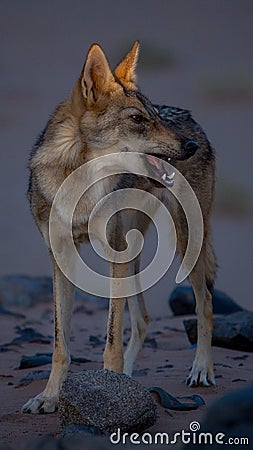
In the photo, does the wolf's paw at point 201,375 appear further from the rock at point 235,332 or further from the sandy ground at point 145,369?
the rock at point 235,332

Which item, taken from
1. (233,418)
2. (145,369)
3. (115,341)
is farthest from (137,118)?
(233,418)

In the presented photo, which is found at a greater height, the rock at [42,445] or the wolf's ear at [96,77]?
the wolf's ear at [96,77]

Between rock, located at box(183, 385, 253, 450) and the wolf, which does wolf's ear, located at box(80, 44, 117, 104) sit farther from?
rock, located at box(183, 385, 253, 450)

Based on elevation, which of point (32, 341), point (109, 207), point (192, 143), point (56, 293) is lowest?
point (32, 341)

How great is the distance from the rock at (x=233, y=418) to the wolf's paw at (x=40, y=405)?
83.0 inches

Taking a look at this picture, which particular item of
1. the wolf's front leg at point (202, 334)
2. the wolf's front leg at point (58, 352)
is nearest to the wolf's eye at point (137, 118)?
the wolf's front leg at point (58, 352)

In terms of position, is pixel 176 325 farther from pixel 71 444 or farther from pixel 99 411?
pixel 71 444

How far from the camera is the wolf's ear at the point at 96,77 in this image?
504cm

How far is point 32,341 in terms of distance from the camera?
24.5ft

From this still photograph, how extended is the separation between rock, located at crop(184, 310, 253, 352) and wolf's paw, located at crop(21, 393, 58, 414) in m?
2.28

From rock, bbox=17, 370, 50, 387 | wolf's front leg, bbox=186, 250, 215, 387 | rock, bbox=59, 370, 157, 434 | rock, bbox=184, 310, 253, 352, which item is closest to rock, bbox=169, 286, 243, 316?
rock, bbox=184, 310, 253, 352

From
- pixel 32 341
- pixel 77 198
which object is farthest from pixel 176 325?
pixel 77 198

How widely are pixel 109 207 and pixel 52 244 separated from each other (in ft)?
1.38

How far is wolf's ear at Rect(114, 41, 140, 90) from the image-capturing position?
5400 millimetres
